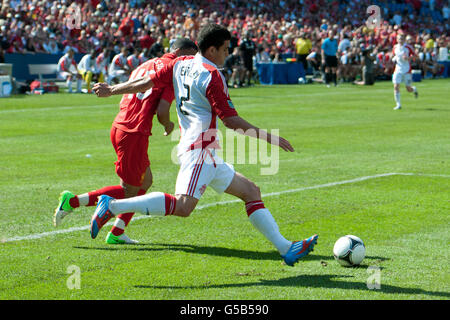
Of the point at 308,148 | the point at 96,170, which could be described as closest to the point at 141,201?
the point at 96,170

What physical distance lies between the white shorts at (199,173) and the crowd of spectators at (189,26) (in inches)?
1049

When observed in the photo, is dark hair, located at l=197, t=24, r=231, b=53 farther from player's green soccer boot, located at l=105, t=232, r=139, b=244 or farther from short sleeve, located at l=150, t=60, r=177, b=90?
player's green soccer boot, located at l=105, t=232, r=139, b=244

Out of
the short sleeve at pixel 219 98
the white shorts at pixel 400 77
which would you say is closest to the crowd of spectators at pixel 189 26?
the white shorts at pixel 400 77

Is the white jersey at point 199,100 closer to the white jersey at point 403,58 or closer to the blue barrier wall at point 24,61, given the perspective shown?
the white jersey at point 403,58

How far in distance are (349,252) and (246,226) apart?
78.5 inches

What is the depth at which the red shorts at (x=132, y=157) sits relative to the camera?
7.44 meters

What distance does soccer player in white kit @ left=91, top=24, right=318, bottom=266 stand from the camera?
608 cm

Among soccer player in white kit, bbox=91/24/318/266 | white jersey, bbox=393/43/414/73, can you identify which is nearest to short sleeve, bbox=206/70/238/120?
soccer player in white kit, bbox=91/24/318/266

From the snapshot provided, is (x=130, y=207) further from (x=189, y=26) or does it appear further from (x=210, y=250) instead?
(x=189, y=26)

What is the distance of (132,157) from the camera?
7434mm

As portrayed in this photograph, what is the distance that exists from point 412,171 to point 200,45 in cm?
688

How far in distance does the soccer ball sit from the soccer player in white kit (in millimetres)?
340
